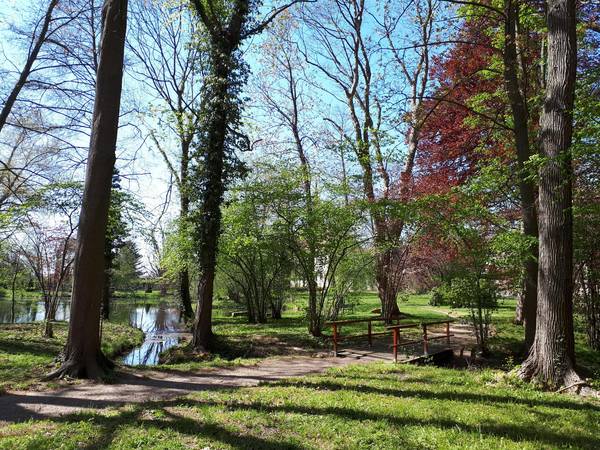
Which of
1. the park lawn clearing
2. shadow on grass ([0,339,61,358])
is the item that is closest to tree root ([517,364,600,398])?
the park lawn clearing

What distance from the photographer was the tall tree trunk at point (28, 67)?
45.5 feet

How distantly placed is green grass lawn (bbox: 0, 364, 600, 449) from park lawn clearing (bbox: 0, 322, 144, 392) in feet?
9.58

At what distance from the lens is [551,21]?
7.69 metres

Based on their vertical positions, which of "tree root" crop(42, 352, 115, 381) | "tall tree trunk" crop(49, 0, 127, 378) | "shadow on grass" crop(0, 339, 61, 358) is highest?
"tall tree trunk" crop(49, 0, 127, 378)

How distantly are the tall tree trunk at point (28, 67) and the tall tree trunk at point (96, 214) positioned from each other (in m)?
7.51

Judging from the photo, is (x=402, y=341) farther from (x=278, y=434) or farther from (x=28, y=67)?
(x=28, y=67)

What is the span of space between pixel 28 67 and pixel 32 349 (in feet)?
30.3

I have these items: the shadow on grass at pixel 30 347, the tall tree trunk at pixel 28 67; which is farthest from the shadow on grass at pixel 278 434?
the tall tree trunk at pixel 28 67

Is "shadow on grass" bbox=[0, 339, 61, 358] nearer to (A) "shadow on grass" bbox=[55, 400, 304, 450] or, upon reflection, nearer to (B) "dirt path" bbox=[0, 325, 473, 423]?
(B) "dirt path" bbox=[0, 325, 473, 423]

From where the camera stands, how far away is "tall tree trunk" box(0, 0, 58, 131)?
13859 millimetres

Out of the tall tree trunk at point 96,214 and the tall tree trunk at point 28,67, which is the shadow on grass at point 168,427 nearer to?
the tall tree trunk at point 96,214

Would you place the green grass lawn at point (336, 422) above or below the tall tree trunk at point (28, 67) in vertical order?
below

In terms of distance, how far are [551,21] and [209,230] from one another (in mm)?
9063

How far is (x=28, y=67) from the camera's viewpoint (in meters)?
14.0
